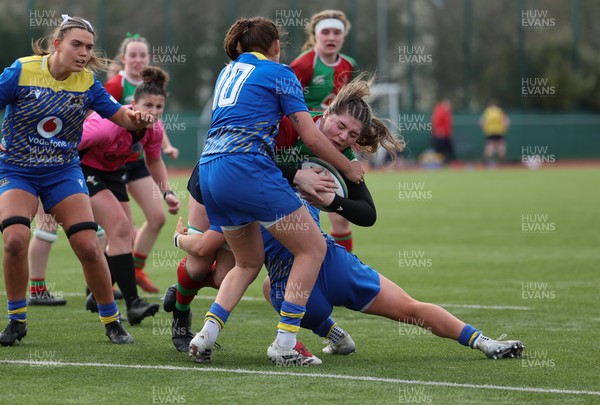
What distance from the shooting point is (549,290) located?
9312 millimetres

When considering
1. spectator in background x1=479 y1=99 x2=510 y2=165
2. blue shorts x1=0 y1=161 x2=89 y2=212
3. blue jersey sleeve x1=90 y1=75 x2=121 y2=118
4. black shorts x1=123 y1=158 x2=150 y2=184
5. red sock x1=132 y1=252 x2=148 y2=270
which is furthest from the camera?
spectator in background x1=479 y1=99 x2=510 y2=165

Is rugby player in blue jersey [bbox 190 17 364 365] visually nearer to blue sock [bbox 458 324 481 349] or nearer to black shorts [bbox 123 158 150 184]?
blue sock [bbox 458 324 481 349]

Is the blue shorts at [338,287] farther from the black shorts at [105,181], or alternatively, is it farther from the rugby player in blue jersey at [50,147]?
the black shorts at [105,181]

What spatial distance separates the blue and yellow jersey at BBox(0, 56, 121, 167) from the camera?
6.24m

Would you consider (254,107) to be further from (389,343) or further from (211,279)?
(389,343)

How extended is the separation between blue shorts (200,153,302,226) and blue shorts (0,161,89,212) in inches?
48.3

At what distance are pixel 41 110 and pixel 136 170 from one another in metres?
2.78

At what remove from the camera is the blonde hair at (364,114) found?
5.99 metres

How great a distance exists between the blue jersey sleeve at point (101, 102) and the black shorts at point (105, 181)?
121cm

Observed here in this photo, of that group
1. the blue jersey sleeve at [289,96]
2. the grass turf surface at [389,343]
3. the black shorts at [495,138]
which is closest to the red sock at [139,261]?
the grass turf surface at [389,343]

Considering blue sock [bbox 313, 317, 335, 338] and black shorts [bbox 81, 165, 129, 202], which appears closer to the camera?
blue sock [bbox 313, 317, 335, 338]

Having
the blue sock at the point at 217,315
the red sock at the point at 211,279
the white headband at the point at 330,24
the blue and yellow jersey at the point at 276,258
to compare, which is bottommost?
the blue sock at the point at 217,315

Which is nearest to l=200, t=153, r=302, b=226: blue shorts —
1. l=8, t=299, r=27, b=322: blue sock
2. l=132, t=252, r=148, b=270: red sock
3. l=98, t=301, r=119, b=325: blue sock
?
l=98, t=301, r=119, b=325: blue sock

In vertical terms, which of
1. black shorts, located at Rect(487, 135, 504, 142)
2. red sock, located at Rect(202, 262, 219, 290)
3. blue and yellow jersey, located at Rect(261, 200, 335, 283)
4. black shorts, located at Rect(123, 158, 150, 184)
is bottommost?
black shorts, located at Rect(487, 135, 504, 142)
